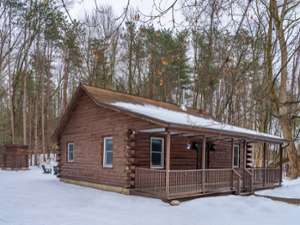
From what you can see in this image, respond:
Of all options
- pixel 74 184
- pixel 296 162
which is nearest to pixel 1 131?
pixel 74 184

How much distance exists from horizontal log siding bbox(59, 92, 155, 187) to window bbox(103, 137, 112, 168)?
0.52ft

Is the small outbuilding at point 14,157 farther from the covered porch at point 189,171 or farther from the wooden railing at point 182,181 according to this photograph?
the wooden railing at point 182,181

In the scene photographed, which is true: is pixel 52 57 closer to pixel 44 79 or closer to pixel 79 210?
pixel 44 79

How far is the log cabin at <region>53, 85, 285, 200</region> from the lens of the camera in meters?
12.8

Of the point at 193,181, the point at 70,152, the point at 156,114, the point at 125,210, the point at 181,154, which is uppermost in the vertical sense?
the point at 156,114

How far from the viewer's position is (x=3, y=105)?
3797 centimetres

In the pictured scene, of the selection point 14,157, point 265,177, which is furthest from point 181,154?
point 14,157

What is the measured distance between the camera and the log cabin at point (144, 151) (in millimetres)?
12758

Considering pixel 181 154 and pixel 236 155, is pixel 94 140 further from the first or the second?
pixel 236 155

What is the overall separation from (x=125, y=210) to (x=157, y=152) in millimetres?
4218

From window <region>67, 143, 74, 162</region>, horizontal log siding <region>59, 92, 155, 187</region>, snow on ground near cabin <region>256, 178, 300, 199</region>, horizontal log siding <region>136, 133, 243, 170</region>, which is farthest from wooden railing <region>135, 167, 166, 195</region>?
snow on ground near cabin <region>256, 178, 300, 199</region>

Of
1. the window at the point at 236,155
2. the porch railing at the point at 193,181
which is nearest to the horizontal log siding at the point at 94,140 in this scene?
the porch railing at the point at 193,181

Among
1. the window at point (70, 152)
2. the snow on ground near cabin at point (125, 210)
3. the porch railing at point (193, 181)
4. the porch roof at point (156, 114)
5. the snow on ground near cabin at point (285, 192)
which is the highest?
the porch roof at point (156, 114)

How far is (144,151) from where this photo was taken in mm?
14062
